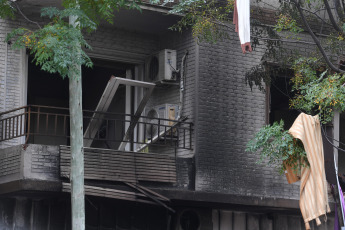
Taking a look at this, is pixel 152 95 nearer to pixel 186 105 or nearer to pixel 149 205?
pixel 186 105

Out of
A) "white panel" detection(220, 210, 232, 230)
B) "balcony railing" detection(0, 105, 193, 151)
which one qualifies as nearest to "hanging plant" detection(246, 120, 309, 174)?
"balcony railing" detection(0, 105, 193, 151)

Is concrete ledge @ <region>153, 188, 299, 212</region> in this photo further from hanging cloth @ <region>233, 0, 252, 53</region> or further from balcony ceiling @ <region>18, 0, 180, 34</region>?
balcony ceiling @ <region>18, 0, 180, 34</region>

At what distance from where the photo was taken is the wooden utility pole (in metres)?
11.1

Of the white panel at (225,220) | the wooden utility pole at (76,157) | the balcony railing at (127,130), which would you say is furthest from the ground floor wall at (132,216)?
the wooden utility pole at (76,157)

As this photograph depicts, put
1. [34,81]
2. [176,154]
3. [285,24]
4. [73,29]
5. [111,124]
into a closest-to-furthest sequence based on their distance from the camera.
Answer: [73,29] → [285,24] → [176,154] → [111,124] → [34,81]

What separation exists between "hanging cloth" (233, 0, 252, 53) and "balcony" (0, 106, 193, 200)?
2.65 m

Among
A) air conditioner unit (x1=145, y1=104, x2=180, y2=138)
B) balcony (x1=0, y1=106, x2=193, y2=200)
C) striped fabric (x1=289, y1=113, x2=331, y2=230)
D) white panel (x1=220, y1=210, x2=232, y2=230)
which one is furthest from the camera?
white panel (x1=220, y1=210, x2=232, y2=230)

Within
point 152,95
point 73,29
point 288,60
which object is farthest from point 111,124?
point 73,29

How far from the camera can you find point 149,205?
51.1ft

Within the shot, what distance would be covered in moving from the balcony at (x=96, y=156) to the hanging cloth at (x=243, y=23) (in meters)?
2.65

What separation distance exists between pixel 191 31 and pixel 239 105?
1.71m

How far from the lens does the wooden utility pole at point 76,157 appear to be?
11148 millimetres

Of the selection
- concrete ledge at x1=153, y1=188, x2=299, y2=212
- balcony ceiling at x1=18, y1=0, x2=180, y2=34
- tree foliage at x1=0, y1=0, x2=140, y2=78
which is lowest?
concrete ledge at x1=153, y1=188, x2=299, y2=212

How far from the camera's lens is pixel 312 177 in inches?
535
